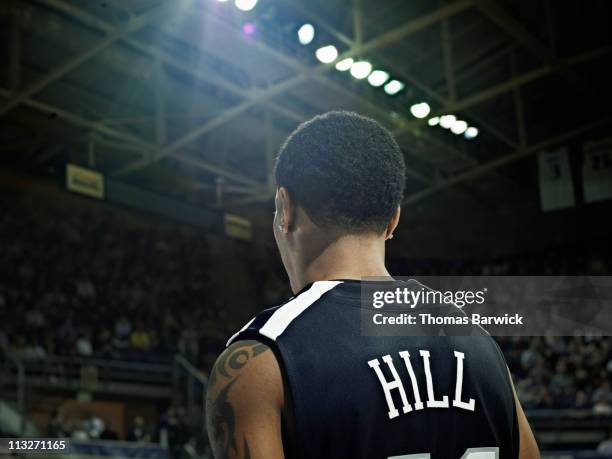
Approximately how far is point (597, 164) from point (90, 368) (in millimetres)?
9652

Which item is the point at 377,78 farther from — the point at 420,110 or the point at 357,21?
A: the point at 357,21

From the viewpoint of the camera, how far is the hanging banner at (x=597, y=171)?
45.1 feet

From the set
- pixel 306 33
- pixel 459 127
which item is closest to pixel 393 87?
pixel 459 127

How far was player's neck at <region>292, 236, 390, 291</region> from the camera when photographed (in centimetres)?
150

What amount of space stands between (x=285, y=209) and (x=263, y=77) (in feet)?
34.7

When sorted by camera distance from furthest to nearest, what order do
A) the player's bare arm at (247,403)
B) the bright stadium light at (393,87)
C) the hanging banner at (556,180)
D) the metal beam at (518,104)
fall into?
the hanging banner at (556,180) < the bright stadium light at (393,87) < the metal beam at (518,104) < the player's bare arm at (247,403)

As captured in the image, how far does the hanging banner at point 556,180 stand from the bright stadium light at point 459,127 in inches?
72.6

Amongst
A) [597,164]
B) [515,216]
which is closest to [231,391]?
[597,164]

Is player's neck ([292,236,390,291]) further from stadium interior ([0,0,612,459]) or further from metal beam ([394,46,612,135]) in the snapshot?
metal beam ([394,46,612,135])

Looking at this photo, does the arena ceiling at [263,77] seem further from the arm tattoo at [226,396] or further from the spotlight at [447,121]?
the arm tattoo at [226,396]

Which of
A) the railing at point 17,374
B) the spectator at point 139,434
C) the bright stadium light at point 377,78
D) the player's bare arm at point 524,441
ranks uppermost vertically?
the bright stadium light at point 377,78

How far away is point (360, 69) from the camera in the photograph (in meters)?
11.8

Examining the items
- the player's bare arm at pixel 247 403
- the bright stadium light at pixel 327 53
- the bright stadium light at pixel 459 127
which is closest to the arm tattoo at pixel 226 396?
the player's bare arm at pixel 247 403

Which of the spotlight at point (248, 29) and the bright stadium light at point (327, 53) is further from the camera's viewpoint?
the bright stadium light at point (327, 53)
